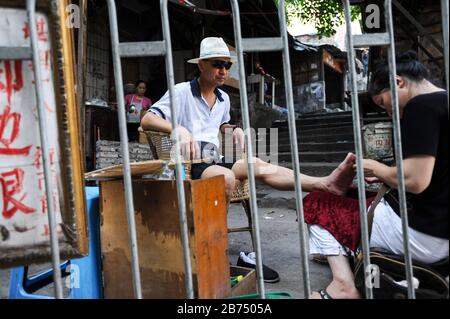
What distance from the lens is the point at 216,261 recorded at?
179cm

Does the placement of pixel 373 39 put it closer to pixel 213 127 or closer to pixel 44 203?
pixel 44 203

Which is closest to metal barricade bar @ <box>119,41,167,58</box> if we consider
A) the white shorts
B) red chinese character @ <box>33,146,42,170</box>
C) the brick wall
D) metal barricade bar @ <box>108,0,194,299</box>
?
metal barricade bar @ <box>108,0,194,299</box>

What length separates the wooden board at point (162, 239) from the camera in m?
1.62

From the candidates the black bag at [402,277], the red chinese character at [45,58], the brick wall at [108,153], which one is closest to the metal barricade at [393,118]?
the black bag at [402,277]

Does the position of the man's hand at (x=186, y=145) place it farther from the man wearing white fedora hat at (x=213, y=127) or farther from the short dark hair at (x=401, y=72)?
the short dark hair at (x=401, y=72)

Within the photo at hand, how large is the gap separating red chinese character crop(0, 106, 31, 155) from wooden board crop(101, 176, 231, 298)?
0.52 meters

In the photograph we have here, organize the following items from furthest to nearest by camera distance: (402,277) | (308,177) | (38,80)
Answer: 1. (308,177)
2. (402,277)
3. (38,80)

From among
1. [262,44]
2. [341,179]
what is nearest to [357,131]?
[262,44]

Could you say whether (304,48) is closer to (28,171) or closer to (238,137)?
(238,137)

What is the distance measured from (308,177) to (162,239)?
99cm

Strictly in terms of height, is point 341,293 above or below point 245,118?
below

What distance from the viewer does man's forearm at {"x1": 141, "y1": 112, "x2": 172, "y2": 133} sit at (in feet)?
7.66

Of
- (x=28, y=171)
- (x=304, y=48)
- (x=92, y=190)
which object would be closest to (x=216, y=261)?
(x=92, y=190)

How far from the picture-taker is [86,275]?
1.79 meters
